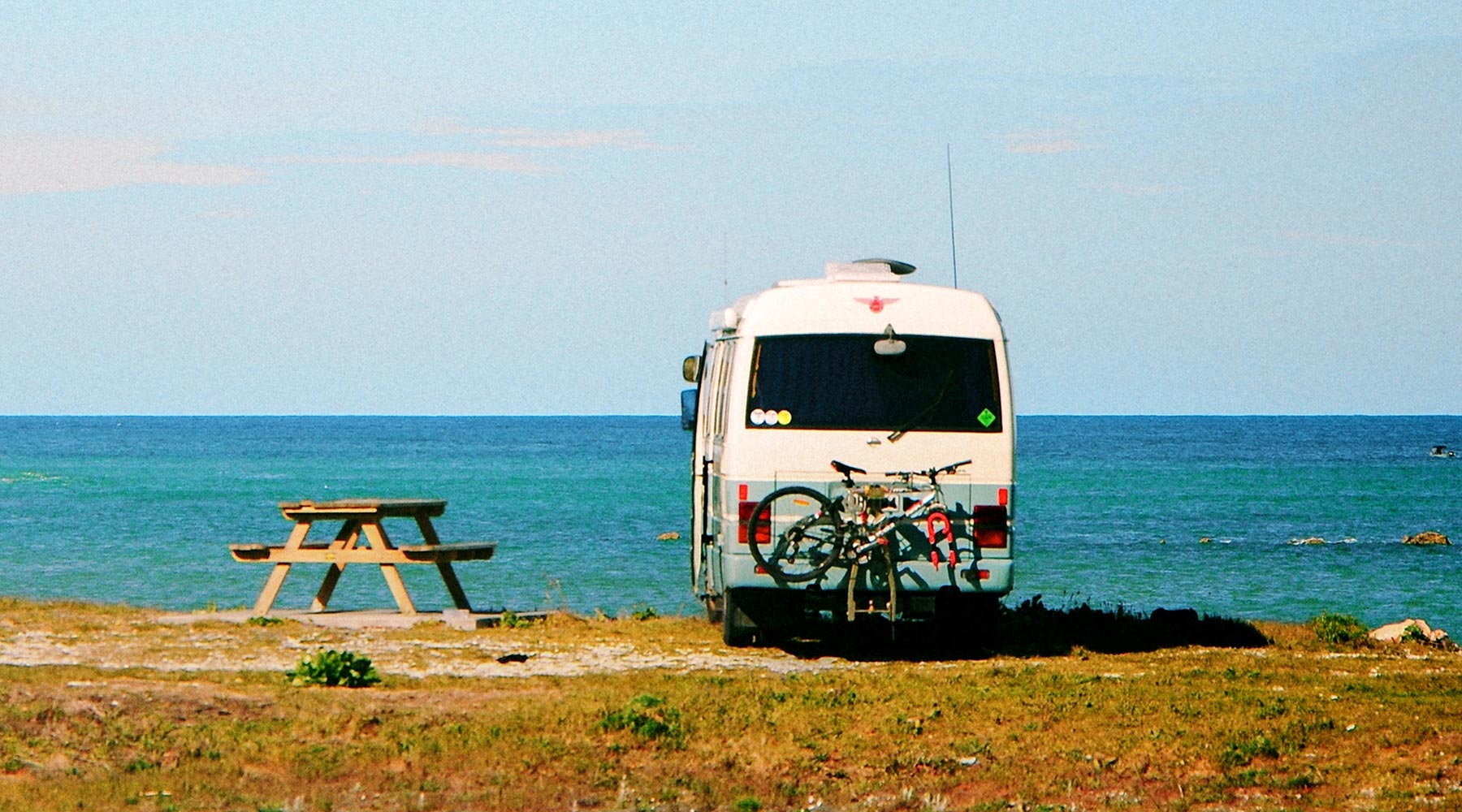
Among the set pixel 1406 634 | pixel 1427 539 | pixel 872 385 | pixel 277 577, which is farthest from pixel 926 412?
pixel 1427 539

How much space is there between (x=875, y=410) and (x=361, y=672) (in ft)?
15.6

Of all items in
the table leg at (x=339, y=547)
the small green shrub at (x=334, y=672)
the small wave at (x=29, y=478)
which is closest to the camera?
the small green shrub at (x=334, y=672)

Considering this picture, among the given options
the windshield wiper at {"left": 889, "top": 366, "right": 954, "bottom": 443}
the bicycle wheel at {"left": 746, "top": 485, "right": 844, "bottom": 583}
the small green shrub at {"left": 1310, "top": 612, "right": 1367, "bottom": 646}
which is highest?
the windshield wiper at {"left": 889, "top": 366, "right": 954, "bottom": 443}

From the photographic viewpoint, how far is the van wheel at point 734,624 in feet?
49.1

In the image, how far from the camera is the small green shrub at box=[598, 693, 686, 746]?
1021cm

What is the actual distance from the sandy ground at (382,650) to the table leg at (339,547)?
116 centimetres

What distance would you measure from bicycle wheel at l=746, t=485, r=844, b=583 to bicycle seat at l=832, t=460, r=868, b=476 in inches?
10.2

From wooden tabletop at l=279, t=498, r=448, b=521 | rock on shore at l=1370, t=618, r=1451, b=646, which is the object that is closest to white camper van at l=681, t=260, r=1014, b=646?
wooden tabletop at l=279, t=498, r=448, b=521

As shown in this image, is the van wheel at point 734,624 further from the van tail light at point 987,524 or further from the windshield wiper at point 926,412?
the van tail light at point 987,524

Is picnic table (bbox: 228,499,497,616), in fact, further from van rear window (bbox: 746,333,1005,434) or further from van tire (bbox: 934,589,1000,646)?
van tire (bbox: 934,589,1000,646)

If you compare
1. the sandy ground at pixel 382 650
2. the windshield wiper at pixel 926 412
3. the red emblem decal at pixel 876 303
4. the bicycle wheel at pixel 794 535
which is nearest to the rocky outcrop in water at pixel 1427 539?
the sandy ground at pixel 382 650

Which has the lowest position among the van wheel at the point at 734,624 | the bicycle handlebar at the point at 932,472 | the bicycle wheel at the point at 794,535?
the van wheel at the point at 734,624

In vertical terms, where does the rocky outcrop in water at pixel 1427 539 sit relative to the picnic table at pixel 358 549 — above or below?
below

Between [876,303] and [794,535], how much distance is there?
6.95 feet
